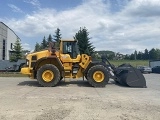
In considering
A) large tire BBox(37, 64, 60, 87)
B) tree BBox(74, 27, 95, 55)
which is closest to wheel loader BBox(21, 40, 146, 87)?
large tire BBox(37, 64, 60, 87)

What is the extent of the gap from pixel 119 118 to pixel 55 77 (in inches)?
356

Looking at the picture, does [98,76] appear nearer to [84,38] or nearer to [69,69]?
[69,69]

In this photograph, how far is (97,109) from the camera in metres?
9.07

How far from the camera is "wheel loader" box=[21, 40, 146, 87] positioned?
54.0 ft

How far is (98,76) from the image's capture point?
1658cm

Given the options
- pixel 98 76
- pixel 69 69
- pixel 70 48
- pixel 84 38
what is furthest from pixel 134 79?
pixel 84 38

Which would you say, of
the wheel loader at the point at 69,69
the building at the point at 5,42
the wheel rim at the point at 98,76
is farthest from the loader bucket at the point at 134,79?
the building at the point at 5,42

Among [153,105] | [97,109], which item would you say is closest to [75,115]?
[97,109]

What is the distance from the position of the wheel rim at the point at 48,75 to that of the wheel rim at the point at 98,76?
2768 mm

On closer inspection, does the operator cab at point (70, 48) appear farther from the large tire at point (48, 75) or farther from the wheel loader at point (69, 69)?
the large tire at point (48, 75)

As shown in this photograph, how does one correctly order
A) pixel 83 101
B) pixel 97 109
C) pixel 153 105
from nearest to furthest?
pixel 97 109
pixel 153 105
pixel 83 101

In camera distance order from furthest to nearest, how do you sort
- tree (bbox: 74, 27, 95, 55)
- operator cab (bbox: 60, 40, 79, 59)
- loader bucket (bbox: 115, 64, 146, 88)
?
1. tree (bbox: 74, 27, 95, 55)
2. operator cab (bbox: 60, 40, 79, 59)
3. loader bucket (bbox: 115, 64, 146, 88)

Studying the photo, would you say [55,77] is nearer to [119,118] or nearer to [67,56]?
[67,56]

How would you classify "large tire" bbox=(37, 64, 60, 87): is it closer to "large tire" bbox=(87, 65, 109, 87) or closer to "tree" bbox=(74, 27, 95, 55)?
A: "large tire" bbox=(87, 65, 109, 87)
